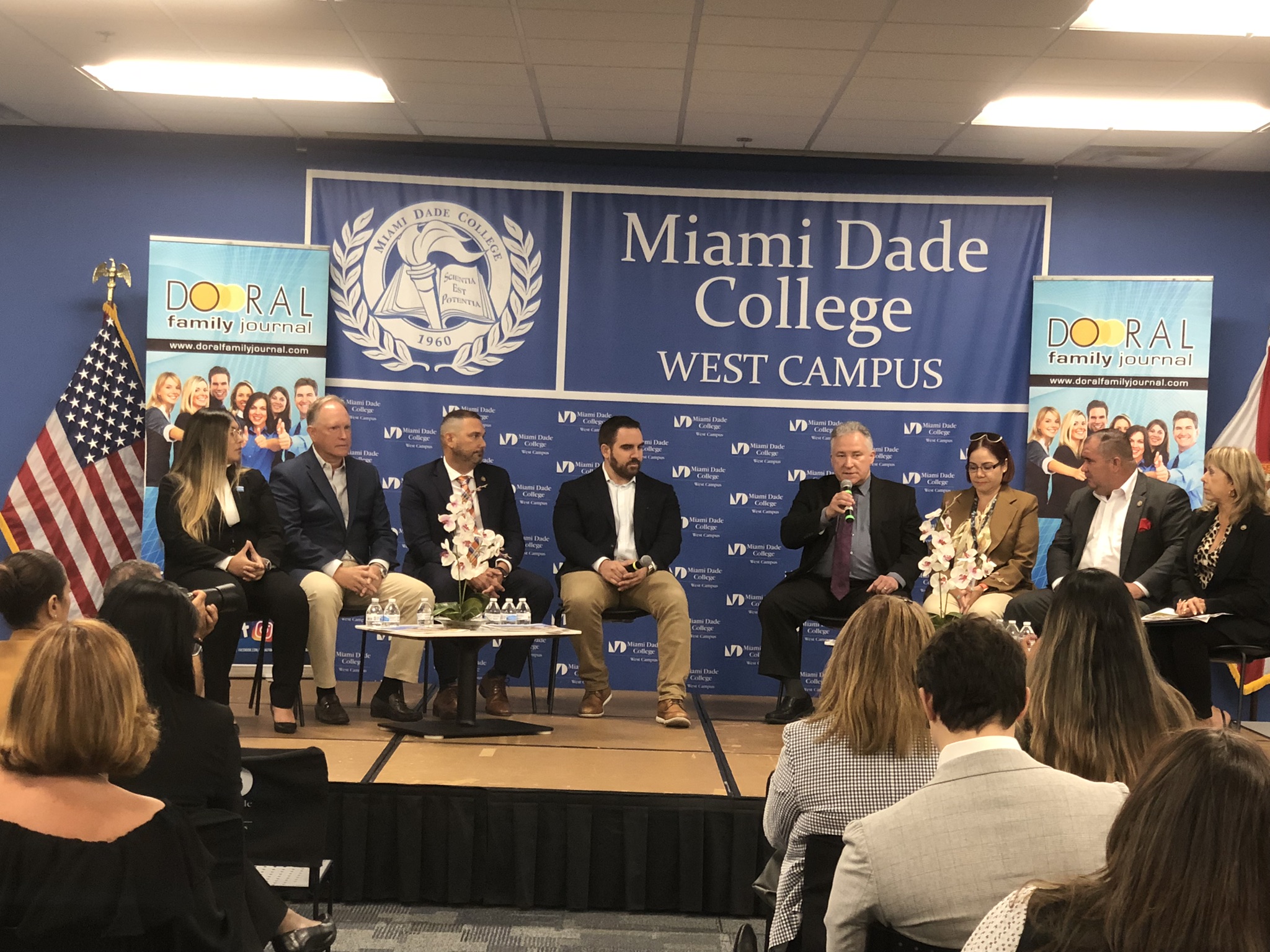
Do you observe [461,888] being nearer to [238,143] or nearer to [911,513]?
[911,513]

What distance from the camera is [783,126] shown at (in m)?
6.06

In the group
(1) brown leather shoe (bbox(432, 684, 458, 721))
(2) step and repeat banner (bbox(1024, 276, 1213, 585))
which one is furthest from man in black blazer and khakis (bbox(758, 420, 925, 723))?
(1) brown leather shoe (bbox(432, 684, 458, 721))

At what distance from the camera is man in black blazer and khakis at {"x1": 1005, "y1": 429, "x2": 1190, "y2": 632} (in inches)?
211

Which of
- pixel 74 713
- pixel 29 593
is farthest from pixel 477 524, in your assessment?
pixel 74 713

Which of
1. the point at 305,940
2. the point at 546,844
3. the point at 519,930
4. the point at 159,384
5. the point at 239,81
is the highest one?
the point at 239,81

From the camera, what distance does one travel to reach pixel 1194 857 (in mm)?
1044

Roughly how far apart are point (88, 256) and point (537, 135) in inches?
98.9

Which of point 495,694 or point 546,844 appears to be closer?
point 546,844

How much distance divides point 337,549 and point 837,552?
230 centimetres

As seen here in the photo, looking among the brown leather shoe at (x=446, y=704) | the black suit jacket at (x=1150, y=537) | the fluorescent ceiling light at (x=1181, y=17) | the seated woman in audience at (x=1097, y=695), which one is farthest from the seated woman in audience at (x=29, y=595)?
the black suit jacket at (x=1150, y=537)

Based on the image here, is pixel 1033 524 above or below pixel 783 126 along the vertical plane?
below

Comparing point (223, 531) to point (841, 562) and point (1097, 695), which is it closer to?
point (841, 562)

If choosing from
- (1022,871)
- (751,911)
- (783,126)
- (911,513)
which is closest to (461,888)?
(751,911)

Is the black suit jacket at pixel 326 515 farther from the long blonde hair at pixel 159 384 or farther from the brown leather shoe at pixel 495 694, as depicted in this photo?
the long blonde hair at pixel 159 384
